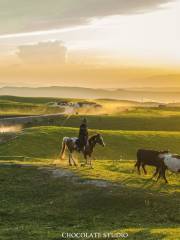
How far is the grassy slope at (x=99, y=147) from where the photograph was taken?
63.8 meters

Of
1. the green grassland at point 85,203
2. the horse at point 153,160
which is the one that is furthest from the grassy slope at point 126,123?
the horse at point 153,160

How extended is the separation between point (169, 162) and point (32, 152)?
31.1 m

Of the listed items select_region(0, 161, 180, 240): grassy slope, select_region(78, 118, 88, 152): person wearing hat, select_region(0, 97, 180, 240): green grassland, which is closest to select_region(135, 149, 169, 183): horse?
select_region(0, 97, 180, 240): green grassland

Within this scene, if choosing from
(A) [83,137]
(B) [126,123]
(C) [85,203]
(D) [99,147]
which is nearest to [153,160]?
(A) [83,137]

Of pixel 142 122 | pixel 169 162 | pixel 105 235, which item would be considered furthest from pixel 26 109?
pixel 105 235

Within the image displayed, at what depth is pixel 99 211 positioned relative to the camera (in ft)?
93.2

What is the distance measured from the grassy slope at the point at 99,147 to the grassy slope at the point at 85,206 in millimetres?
26795

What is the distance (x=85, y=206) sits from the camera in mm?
29297

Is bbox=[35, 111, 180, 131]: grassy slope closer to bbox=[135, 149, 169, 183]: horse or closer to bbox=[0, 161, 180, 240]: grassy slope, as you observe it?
bbox=[135, 149, 169, 183]: horse

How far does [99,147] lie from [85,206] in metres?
40.1

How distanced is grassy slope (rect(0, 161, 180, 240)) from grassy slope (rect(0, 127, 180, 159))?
26795 mm

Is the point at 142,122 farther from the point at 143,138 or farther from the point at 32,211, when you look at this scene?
the point at 32,211

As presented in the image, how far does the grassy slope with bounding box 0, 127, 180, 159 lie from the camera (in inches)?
2514

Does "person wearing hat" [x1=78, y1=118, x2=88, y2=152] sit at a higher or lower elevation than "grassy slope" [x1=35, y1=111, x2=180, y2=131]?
lower
